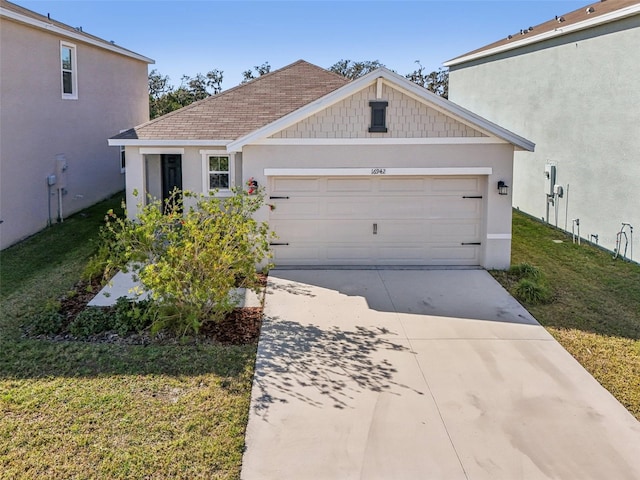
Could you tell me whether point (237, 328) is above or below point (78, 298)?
below

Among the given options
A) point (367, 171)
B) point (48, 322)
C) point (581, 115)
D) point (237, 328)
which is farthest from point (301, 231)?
point (581, 115)

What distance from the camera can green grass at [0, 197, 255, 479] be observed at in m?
5.44

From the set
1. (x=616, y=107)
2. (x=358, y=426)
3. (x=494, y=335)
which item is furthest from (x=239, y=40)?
(x=358, y=426)

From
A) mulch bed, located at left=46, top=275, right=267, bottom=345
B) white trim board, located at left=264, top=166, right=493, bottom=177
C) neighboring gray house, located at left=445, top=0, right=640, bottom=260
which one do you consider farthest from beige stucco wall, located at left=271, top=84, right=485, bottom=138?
mulch bed, located at left=46, top=275, right=267, bottom=345

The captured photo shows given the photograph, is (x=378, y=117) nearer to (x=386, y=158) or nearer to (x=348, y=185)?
(x=386, y=158)

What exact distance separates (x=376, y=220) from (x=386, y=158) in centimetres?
137

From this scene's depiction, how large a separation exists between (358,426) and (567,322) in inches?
193

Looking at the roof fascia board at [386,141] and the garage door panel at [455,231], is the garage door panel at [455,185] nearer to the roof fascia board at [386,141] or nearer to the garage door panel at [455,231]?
the garage door panel at [455,231]

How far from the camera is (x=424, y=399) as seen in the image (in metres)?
6.80

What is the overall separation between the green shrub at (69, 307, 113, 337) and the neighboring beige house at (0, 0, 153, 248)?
5.99m

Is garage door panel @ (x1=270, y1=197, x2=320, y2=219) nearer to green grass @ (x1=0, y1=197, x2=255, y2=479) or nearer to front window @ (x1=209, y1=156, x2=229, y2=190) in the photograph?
front window @ (x1=209, y1=156, x2=229, y2=190)

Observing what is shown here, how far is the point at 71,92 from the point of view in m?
17.2

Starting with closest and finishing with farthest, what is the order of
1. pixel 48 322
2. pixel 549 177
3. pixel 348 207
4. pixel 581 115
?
pixel 48 322, pixel 348 207, pixel 581 115, pixel 549 177

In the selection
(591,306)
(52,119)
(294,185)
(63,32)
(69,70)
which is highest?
(63,32)
